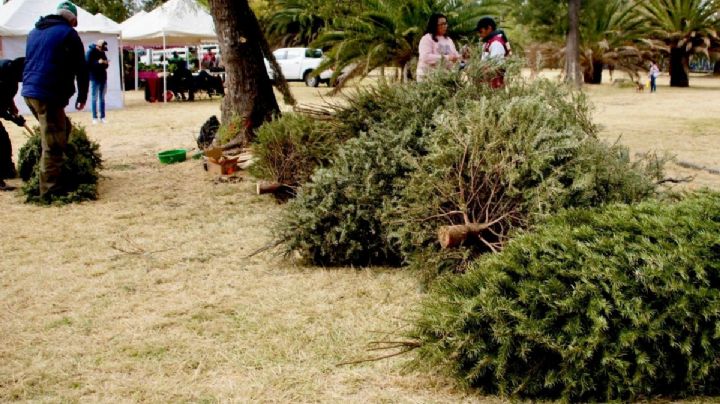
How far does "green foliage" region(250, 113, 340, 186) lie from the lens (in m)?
6.98

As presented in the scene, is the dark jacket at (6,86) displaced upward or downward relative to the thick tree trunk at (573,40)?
downward

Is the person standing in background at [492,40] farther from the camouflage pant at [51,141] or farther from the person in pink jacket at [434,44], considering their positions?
the camouflage pant at [51,141]

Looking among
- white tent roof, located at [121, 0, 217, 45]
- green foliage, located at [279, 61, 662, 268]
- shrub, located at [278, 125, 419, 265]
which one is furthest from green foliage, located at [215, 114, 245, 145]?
white tent roof, located at [121, 0, 217, 45]

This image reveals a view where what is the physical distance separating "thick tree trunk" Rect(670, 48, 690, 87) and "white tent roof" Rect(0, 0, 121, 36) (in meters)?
22.2

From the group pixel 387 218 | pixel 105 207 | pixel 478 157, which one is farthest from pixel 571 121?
pixel 105 207

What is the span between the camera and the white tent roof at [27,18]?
60.2 feet

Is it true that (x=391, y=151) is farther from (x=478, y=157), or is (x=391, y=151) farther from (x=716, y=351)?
(x=716, y=351)

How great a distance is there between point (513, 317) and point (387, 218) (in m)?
2.00

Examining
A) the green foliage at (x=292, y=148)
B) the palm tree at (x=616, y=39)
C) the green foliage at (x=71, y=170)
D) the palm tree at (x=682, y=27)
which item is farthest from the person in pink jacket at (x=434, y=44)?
the palm tree at (x=682, y=27)

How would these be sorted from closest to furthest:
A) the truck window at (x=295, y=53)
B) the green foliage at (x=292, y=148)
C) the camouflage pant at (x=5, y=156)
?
the green foliage at (x=292, y=148) → the camouflage pant at (x=5, y=156) → the truck window at (x=295, y=53)

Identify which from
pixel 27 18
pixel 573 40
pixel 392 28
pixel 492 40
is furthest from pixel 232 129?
pixel 573 40

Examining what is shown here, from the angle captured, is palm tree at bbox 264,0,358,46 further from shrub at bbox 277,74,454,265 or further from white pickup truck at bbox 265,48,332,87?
shrub at bbox 277,74,454,265

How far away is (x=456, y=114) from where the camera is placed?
519 cm

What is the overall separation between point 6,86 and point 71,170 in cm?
171
